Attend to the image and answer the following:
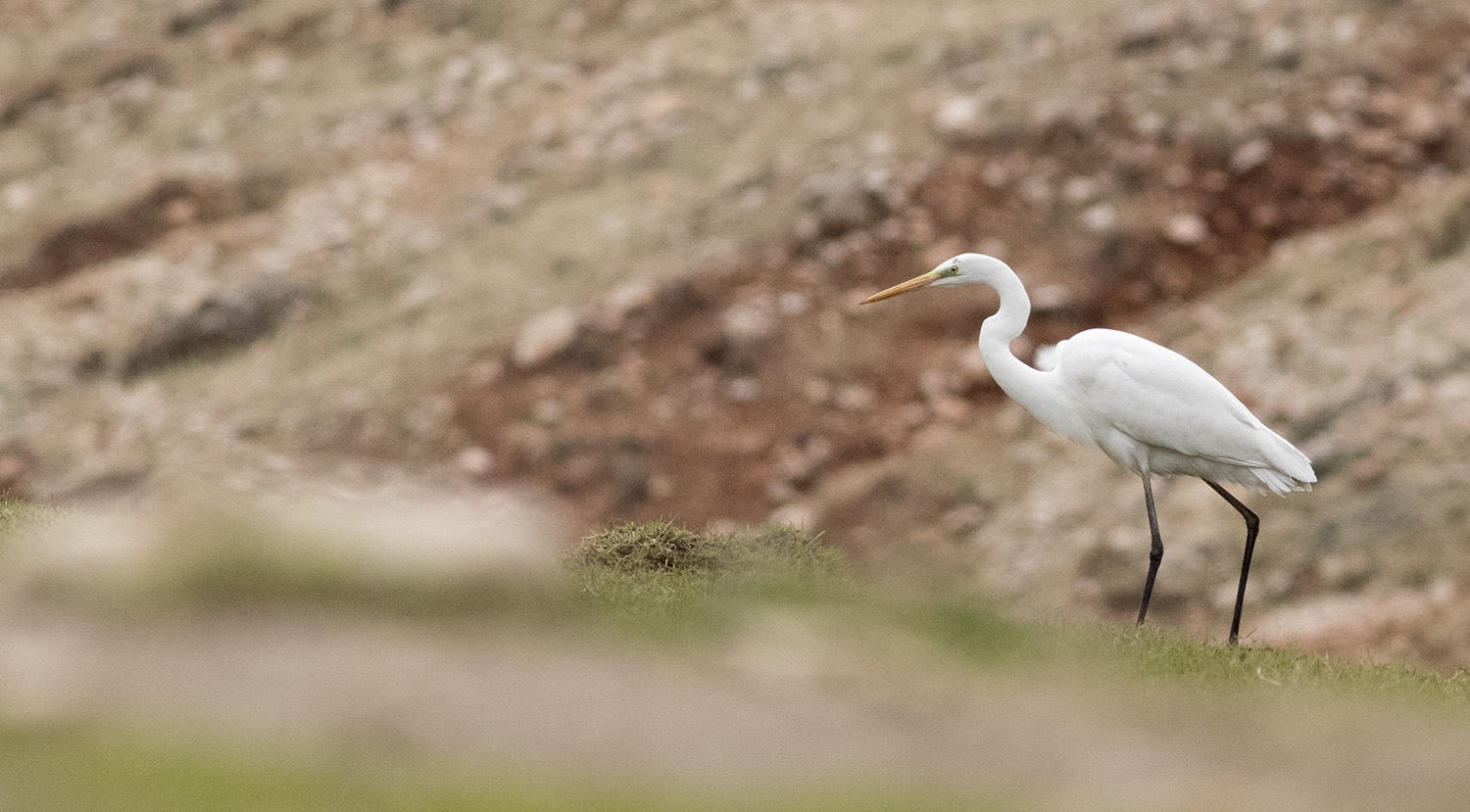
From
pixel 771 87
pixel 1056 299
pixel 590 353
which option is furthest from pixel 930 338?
pixel 771 87

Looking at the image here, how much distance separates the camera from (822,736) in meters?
4.51

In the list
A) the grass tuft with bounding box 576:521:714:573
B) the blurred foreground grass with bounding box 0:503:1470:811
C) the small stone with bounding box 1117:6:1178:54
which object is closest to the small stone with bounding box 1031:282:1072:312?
the small stone with bounding box 1117:6:1178:54

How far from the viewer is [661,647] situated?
5289 mm

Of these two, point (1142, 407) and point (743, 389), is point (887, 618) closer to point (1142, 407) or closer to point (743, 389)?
point (1142, 407)

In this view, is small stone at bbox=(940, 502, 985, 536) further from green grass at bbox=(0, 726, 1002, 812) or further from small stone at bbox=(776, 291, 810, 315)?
green grass at bbox=(0, 726, 1002, 812)

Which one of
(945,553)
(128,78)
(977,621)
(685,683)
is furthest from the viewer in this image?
(128,78)

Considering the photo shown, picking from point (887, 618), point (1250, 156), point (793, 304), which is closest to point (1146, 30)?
point (1250, 156)

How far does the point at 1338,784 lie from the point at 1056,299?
902 centimetres

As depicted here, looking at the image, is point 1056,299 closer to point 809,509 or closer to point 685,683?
point 809,509

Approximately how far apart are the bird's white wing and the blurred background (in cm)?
144

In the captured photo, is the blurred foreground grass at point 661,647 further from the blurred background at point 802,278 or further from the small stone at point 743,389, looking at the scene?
the small stone at point 743,389

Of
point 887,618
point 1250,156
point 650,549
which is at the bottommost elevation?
point 887,618

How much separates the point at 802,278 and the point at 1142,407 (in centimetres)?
570

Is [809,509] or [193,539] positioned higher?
[809,509]
